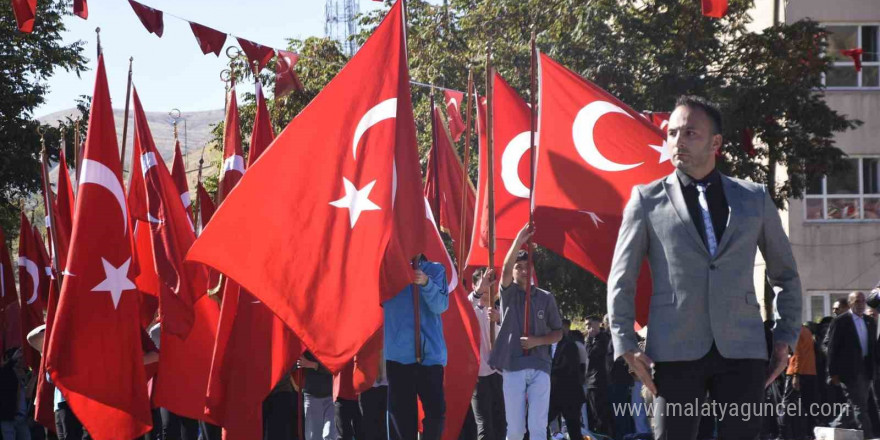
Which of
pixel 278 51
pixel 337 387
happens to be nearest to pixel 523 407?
pixel 337 387

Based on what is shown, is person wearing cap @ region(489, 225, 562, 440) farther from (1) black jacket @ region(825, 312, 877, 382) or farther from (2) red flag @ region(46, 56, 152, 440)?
(1) black jacket @ region(825, 312, 877, 382)

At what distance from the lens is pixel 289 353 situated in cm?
1062

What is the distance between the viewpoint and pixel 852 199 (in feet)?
116

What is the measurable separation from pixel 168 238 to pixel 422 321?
387 cm

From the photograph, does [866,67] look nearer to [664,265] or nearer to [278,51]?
[278,51]

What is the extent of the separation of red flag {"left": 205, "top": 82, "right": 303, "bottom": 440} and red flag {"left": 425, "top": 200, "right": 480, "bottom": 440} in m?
1.21

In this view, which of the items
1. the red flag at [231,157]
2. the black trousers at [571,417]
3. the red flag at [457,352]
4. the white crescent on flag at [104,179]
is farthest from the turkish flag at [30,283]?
the red flag at [457,352]

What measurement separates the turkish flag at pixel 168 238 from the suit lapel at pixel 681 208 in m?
6.78

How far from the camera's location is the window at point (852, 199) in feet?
115

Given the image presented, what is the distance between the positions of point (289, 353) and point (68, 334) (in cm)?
164

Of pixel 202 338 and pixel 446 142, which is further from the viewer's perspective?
pixel 446 142

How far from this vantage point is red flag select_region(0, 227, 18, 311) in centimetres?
1684

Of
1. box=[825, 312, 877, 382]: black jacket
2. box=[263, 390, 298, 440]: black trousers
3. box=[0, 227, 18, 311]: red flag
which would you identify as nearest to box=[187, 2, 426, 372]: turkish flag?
box=[263, 390, 298, 440]: black trousers

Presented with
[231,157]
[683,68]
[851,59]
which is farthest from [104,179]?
[851,59]
